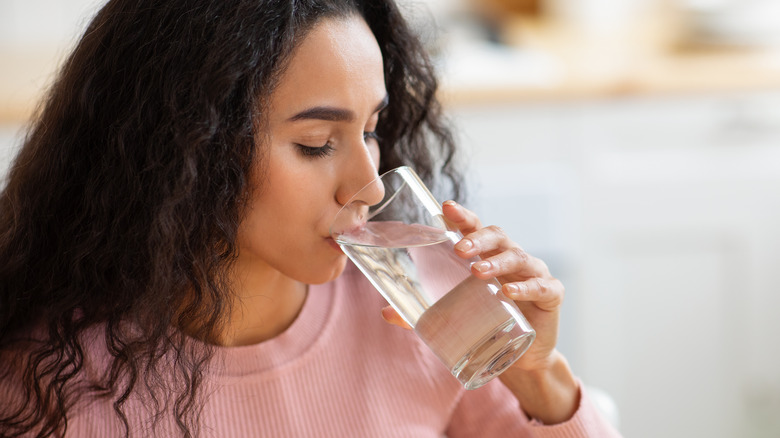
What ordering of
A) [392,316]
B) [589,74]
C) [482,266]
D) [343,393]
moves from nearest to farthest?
[482,266] → [392,316] → [343,393] → [589,74]

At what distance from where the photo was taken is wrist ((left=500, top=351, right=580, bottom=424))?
1.04 meters

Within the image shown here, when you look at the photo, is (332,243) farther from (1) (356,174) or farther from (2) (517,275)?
(2) (517,275)

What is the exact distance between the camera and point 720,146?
2.16m

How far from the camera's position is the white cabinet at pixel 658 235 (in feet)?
7.00

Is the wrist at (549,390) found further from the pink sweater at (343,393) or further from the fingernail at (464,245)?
the fingernail at (464,245)

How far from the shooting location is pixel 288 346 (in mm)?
1071

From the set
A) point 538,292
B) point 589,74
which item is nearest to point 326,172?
point 538,292

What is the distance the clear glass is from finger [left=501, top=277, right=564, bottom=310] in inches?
0.5

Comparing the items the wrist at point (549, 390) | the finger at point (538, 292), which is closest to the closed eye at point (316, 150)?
the finger at point (538, 292)

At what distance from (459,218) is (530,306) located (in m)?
0.16

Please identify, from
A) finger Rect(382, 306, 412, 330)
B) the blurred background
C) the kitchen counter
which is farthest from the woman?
the blurred background

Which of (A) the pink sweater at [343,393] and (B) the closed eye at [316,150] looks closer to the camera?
(B) the closed eye at [316,150]

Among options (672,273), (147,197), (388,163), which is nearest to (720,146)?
(672,273)

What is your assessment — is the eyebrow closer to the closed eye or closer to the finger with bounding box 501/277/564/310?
the closed eye
